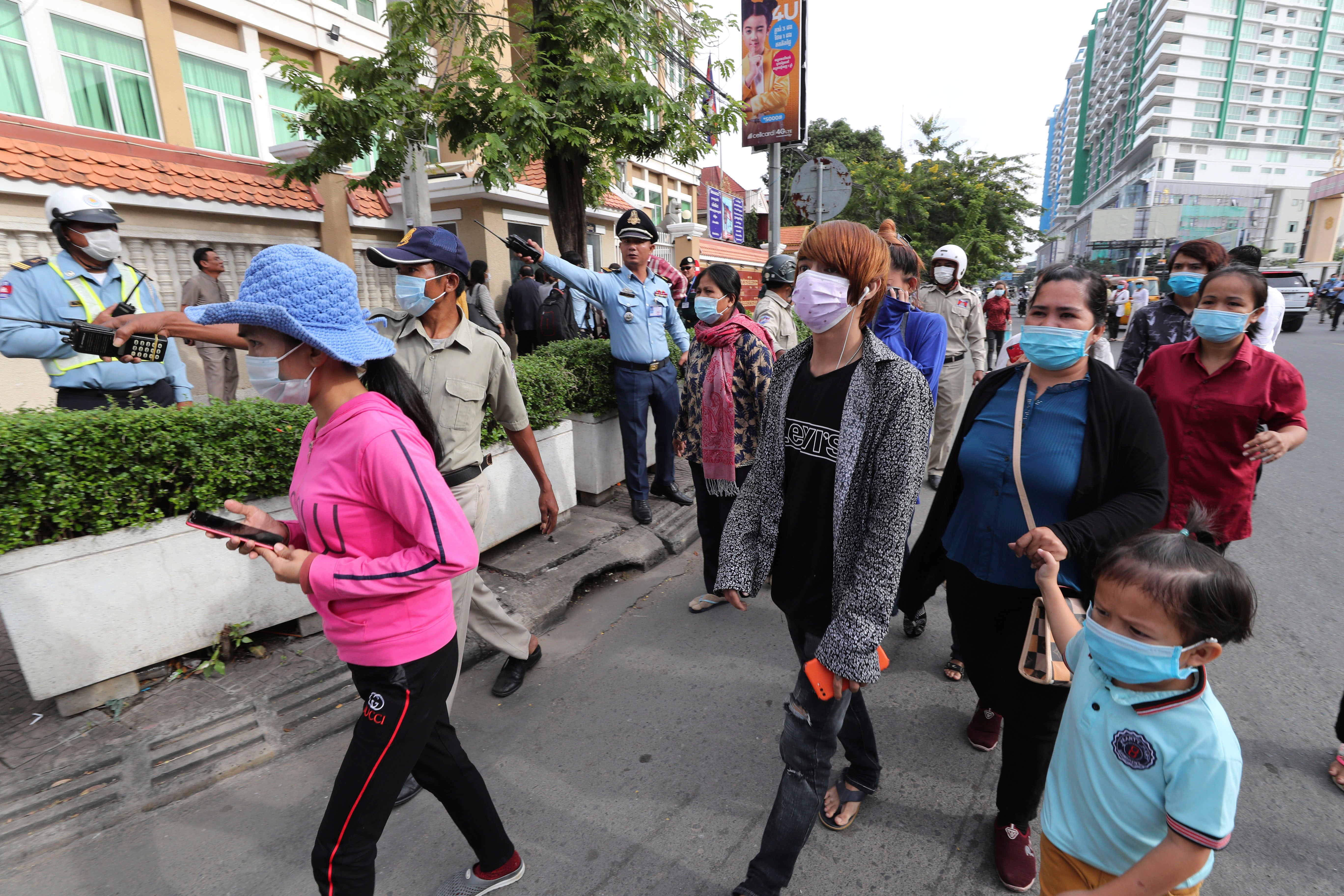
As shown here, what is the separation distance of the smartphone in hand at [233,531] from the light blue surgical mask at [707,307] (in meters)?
2.74

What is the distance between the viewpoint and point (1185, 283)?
3.53 m

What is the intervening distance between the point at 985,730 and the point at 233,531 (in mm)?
2908

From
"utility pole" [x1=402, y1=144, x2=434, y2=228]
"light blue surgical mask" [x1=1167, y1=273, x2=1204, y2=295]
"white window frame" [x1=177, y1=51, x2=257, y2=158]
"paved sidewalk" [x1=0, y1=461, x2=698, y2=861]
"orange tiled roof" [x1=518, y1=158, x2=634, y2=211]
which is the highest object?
"white window frame" [x1=177, y1=51, x2=257, y2=158]

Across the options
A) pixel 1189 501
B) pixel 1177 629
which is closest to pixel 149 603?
pixel 1177 629

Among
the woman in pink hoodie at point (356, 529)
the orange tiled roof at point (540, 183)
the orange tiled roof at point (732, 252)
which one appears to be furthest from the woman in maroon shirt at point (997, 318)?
the woman in pink hoodie at point (356, 529)

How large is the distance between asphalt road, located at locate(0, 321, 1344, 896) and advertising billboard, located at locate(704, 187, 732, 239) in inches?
929

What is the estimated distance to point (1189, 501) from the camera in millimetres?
2869

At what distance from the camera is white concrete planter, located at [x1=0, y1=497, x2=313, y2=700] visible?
8.76 ft

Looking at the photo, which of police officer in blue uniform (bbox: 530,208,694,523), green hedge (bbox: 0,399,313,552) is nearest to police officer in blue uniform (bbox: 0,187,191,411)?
green hedge (bbox: 0,399,313,552)

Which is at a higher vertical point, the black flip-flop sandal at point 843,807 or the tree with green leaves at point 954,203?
the tree with green leaves at point 954,203

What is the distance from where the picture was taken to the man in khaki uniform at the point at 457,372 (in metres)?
2.66

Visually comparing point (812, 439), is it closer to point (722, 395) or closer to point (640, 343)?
point (722, 395)

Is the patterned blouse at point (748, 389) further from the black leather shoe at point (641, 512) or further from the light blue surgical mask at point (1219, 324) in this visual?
the light blue surgical mask at point (1219, 324)

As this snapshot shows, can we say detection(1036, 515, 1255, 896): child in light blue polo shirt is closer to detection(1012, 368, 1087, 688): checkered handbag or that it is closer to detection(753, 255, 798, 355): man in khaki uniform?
detection(1012, 368, 1087, 688): checkered handbag
